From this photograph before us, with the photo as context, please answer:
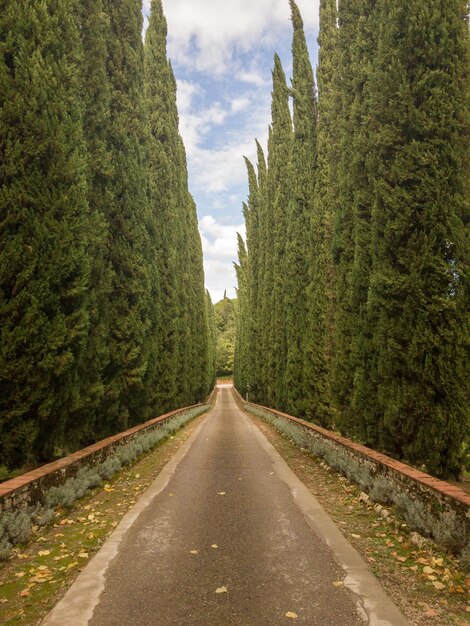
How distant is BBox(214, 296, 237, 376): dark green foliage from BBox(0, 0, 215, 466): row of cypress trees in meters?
60.1

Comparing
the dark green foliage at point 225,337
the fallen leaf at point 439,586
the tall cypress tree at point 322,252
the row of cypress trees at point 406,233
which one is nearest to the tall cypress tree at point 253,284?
the tall cypress tree at point 322,252

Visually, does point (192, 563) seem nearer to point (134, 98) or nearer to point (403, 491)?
point (403, 491)

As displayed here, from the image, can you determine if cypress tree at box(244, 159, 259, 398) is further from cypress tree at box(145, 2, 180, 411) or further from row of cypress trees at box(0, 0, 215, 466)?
row of cypress trees at box(0, 0, 215, 466)

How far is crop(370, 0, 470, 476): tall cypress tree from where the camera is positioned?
5648mm

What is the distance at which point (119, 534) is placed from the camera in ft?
15.5

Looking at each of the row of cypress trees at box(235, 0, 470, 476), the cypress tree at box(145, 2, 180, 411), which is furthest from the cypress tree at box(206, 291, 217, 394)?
the row of cypress trees at box(235, 0, 470, 476)

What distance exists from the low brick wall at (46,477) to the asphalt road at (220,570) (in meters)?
1.17

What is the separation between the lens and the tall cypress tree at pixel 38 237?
5590 millimetres

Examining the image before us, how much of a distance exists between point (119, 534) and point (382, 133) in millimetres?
6815

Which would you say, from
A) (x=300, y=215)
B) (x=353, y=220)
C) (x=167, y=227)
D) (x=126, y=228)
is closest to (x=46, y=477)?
(x=126, y=228)

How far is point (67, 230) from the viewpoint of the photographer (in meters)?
6.29

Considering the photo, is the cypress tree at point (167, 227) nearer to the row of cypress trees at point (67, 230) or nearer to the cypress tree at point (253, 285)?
the row of cypress trees at point (67, 230)

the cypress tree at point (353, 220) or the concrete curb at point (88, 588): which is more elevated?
the cypress tree at point (353, 220)

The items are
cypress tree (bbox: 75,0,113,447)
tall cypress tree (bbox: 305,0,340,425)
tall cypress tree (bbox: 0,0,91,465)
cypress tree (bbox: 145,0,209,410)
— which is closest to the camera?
tall cypress tree (bbox: 0,0,91,465)
